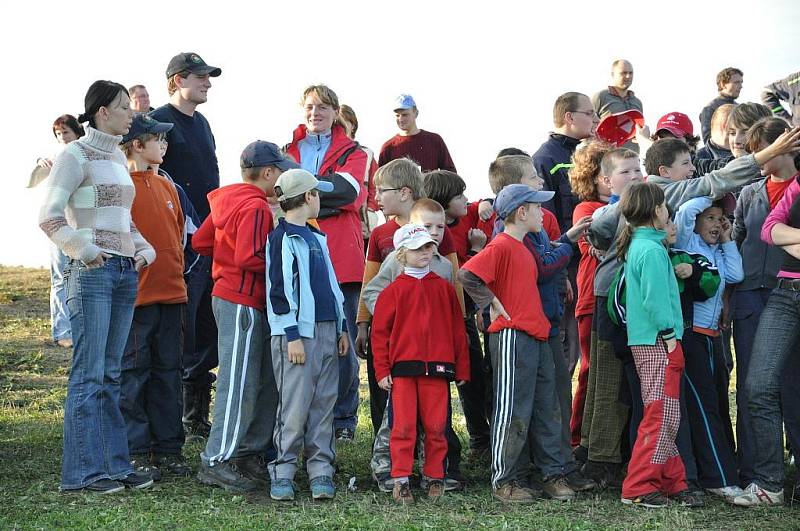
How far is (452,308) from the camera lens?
20.4 ft

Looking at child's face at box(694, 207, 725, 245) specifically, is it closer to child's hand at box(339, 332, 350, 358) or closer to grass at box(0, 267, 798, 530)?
grass at box(0, 267, 798, 530)

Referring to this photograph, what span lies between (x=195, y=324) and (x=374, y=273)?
72.4 inches

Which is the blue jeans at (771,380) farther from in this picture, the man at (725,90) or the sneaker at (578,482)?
the man at (725,90)

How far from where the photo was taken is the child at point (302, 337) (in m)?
5.94

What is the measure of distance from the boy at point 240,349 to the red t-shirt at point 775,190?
3.20 metres

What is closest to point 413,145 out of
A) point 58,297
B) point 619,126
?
point 619,126

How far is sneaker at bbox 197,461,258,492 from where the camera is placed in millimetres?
6047

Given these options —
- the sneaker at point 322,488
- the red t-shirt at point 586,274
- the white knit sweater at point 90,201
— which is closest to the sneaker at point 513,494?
the sneaker at point 322,488

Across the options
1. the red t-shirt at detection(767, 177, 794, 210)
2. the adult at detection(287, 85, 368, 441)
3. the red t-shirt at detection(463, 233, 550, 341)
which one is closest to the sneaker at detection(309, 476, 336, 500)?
the adult at detection(287, 85, 368, 441)

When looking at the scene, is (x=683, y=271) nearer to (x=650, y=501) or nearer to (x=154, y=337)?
(x=650, y=501)

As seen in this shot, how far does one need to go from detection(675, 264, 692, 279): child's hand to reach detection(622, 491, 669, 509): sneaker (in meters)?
1.30

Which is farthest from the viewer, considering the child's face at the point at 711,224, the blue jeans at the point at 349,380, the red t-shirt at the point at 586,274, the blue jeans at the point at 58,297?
the blue jeans at the point at 58,297

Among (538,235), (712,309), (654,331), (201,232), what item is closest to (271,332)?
(201,232)

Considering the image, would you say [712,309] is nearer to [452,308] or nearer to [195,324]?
[452,308]
